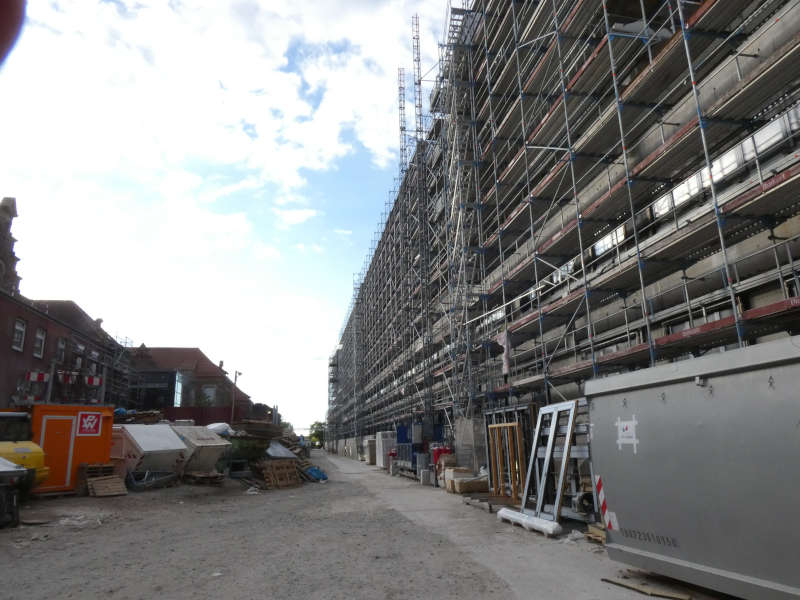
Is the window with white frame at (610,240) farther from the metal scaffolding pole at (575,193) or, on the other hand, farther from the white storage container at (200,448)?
the white storage container at (200,448)

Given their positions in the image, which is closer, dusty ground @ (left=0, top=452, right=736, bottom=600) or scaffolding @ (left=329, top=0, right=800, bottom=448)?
dusty ground @ (left=0, top=452, right=736, bottom=600)

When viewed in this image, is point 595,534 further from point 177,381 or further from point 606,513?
point 177,381

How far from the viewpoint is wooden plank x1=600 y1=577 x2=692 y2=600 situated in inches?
223

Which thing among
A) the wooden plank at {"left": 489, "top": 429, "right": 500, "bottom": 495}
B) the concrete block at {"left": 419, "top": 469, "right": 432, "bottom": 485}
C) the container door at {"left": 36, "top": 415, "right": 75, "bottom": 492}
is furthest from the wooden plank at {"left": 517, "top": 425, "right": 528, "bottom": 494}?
the container door at {"left": 36, "top": 415, "right": 75, "bottom": 492}

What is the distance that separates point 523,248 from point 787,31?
32.5ft

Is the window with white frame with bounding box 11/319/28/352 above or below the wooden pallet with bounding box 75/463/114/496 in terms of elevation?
above

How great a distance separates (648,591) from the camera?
594cm

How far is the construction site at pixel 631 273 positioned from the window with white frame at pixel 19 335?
64.0 feet

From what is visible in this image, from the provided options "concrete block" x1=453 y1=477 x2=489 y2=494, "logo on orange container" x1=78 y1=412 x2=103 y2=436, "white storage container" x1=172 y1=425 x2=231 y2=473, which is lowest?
"concrete block" x1=453 y1=477 x2=489 y2=494

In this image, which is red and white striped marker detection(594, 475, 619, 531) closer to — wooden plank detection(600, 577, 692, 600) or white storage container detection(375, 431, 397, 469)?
wooden plank detection(600, 577, 692, 600)

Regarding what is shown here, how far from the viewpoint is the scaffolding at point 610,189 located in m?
10.0

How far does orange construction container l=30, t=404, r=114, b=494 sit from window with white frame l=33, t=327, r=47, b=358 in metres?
17.0

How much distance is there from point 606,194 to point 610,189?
184 mm

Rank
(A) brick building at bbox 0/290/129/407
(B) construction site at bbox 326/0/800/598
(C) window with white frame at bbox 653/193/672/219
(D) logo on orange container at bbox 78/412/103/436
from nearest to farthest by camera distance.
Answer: (B) construction site at bbox 326/0/800/598 < (C) window with white frame at bbox 653/193/672/219 < (D) logo on orange container at bbox 78/412/103/436 < (A) brick building at bbox 0/290/129/407
